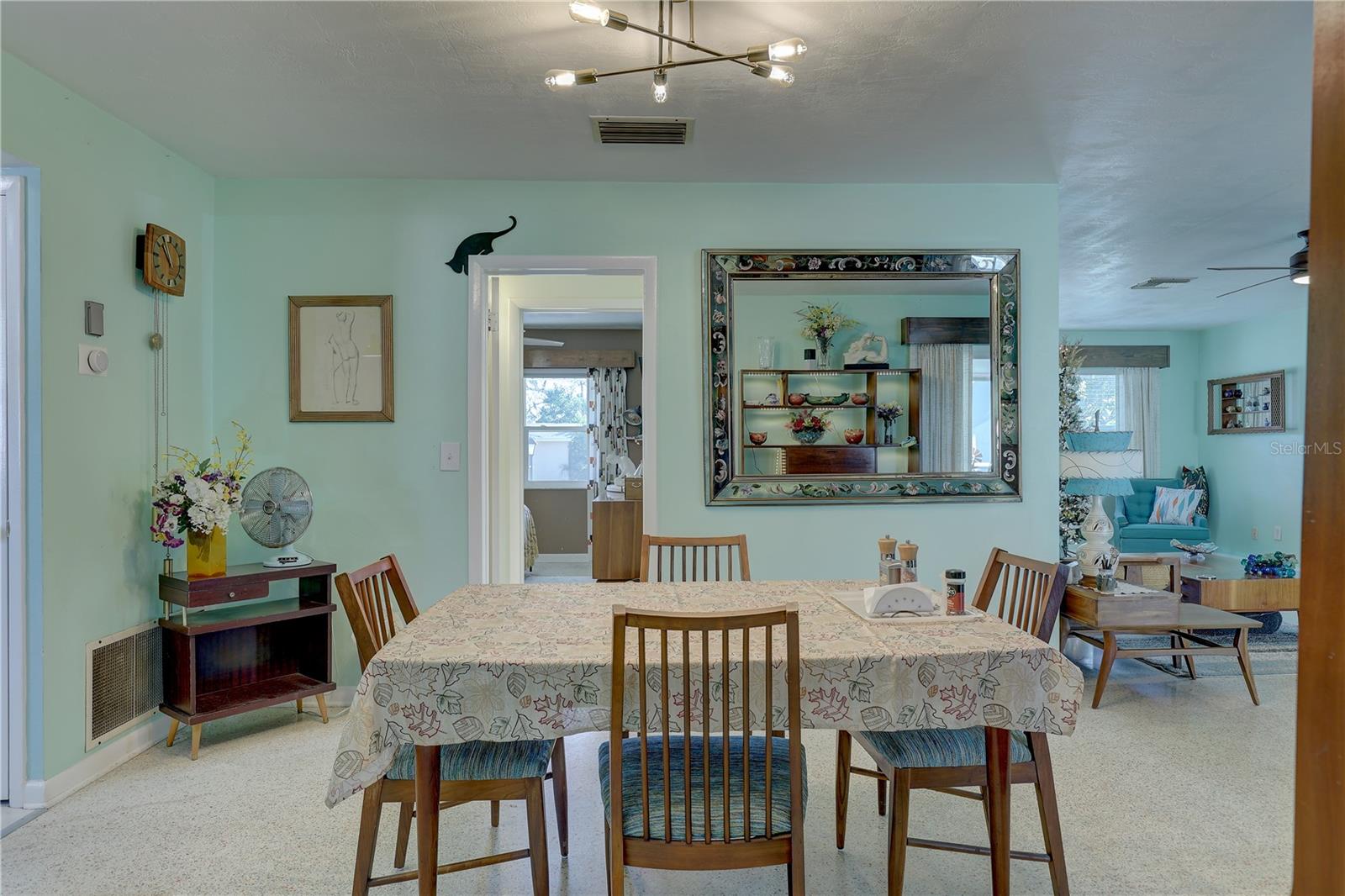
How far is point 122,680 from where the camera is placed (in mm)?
2943

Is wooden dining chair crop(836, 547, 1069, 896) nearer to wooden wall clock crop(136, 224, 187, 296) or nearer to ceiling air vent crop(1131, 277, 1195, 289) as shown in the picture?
wooden wall clock crop(136, 224, 187, 296)

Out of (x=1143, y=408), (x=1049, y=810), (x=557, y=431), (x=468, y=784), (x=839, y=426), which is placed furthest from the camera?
(x=1143, y=408)

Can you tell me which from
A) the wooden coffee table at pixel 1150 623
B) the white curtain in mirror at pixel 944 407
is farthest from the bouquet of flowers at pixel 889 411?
the wooden coffee table at pixel 1150 623

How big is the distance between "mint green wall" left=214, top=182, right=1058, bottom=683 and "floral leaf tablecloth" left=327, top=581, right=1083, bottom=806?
189 cm

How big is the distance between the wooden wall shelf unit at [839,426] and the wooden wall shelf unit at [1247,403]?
17.9 feet

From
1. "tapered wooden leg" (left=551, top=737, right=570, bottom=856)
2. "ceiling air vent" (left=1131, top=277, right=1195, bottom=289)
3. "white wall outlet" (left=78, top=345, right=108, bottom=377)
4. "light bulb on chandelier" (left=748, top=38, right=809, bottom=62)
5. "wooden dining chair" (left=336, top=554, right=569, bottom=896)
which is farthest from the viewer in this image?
"ceiling air vent" (left=1131, top=277, right=1195, bottom=289)

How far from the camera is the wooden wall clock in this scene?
303 cm

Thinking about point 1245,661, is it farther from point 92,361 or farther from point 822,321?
point 92,361

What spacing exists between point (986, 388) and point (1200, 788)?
1841 mm

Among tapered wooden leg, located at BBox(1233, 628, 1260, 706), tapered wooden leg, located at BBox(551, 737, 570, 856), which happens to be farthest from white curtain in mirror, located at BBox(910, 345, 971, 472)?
tapered wooden leg, located at BBox(551, 737, 570, 856)

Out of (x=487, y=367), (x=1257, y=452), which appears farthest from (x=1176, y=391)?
(x=487, y=367)

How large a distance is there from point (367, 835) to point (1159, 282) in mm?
6315

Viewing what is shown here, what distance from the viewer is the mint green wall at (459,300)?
3.58 metres

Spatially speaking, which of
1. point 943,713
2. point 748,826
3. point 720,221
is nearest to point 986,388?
point 720,221
